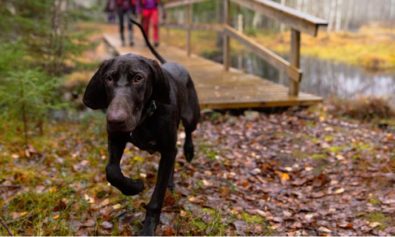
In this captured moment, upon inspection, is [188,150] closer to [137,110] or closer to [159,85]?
[159,85]

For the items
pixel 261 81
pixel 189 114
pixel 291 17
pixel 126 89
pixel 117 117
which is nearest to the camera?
pixel 117 117

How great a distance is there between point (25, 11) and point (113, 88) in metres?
7.64

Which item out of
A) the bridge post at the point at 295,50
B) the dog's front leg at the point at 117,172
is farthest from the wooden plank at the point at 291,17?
the dog's front leg at the point at 117,172

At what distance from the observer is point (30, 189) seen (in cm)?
401

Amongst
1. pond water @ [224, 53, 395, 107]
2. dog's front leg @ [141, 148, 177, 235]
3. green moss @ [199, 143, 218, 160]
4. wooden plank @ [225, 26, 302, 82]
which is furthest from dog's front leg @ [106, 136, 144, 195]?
pond water @ [224, 53, 395, 107]

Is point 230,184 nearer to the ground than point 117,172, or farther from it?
nearer to the ground

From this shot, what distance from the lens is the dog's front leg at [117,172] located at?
2.90 metres

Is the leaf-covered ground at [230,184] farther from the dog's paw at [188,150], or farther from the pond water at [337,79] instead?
the pond water at [337,79]

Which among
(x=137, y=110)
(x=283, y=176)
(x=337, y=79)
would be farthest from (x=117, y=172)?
(x=337, y=79)

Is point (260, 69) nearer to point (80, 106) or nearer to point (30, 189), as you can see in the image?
point (80, 106)

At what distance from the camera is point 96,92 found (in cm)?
287

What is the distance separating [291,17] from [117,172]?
5066 millimetres

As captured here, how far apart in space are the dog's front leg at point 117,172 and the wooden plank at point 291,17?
4.32m

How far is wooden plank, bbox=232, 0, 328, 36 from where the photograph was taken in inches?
251
